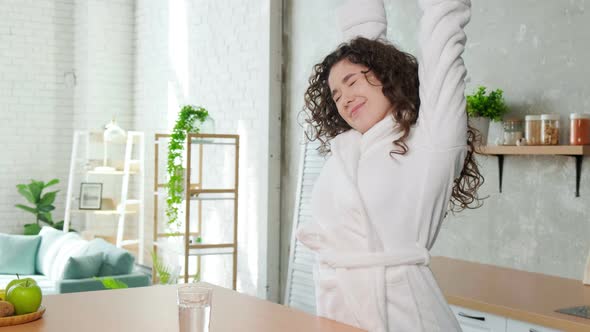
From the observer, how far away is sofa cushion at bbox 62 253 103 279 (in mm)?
5180

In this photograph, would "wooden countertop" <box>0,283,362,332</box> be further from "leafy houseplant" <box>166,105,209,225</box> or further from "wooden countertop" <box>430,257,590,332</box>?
"leafy houseplant" <box>166,105,209,225</box>

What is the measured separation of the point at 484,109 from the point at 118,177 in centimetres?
586

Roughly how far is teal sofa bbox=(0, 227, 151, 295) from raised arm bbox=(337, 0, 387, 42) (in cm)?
346

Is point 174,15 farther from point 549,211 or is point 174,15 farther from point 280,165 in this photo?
point 549,211

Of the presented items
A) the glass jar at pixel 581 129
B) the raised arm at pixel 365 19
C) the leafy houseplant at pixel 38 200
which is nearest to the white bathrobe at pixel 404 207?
the raised arm at pixel 365 19

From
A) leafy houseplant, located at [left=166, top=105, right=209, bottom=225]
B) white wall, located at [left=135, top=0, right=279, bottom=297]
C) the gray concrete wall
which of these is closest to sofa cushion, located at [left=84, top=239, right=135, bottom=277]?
leafy houseplant, located at [left=166, top=105, right=209, bottom=225]

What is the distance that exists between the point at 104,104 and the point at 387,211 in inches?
287

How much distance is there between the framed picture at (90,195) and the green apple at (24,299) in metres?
6.28

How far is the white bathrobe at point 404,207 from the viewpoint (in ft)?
6.13

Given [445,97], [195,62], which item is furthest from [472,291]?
[195,62]

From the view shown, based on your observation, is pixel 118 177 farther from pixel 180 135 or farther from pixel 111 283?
pixel 111 283

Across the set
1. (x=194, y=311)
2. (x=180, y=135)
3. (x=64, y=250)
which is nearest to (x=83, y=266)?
(x=64, y=250)

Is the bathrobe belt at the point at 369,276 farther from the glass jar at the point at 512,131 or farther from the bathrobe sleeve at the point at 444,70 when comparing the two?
the glass jar at the point at 512,131

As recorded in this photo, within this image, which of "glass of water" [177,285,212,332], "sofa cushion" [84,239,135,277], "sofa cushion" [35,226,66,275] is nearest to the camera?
"glass of water" [177,285,212,332]
